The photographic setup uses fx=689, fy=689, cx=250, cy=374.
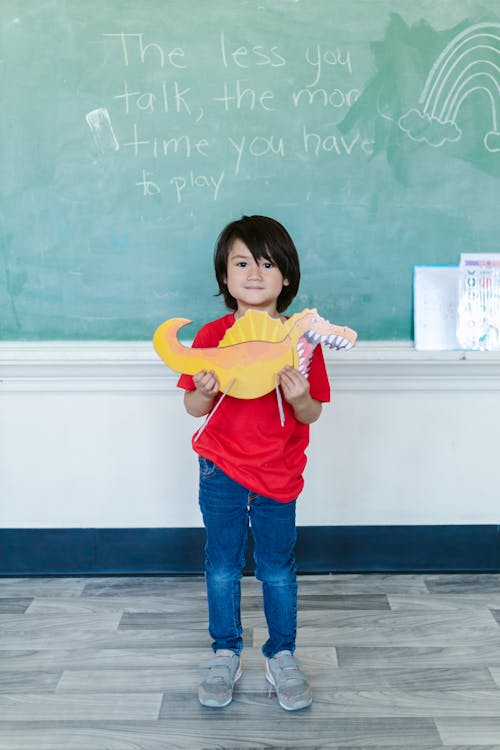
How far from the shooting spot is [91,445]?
221cm

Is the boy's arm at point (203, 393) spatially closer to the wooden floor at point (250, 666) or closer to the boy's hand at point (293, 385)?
the boy's hand at point (293, 385)

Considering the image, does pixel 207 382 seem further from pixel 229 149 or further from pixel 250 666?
pixel 229 149

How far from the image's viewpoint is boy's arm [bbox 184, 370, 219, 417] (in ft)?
5.11

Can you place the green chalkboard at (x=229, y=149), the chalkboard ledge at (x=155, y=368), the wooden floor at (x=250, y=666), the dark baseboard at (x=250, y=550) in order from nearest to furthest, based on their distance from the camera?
the wooden floor at (x=250, y=666) < the green chalkboard at (x=229, y=149) < the chalkboard ledge at (x=155, y=368) < the dark baseboard at (x=250, y=550)

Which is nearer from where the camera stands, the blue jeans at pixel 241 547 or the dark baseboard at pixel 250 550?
the blue jeans at pixel 241 547

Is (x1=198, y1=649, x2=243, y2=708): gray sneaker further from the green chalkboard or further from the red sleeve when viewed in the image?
the green chalkboard

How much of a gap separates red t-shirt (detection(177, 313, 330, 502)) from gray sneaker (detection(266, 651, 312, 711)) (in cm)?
41

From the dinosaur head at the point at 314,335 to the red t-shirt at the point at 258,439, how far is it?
3.5 inches

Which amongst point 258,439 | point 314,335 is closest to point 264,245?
point 314,335

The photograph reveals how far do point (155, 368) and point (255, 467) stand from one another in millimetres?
702

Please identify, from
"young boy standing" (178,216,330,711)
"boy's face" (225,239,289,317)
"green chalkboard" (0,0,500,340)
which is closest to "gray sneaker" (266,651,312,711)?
"young boy standing" (178,216,330,711)

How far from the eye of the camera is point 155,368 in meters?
2.15

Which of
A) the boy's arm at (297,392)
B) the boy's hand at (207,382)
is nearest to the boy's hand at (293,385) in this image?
the boy's arm at (297,392)

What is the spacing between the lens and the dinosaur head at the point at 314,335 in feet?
5.16
